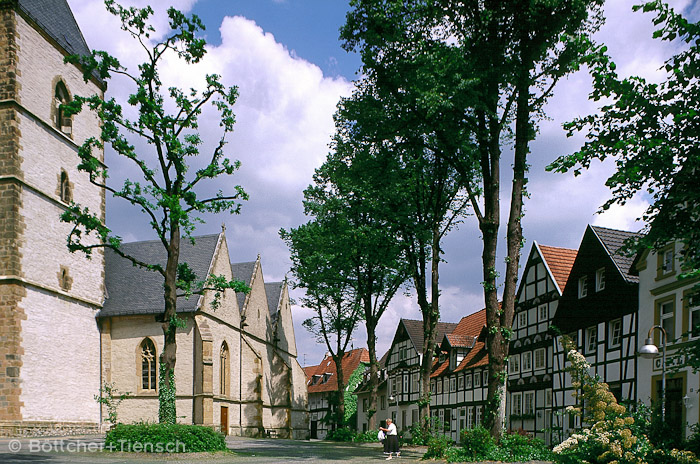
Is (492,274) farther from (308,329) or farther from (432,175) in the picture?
(308,329)

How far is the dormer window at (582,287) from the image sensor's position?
2980cm

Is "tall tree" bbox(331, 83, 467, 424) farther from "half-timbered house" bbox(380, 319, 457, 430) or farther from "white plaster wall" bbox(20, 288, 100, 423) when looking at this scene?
"half-timbered house" bbox(380, 319, 457, 430)

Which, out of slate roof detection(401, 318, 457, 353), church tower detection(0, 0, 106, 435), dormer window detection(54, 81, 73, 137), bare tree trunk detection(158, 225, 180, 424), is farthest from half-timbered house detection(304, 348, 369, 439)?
bare tree trunk detection(158, 225, 180, 424)

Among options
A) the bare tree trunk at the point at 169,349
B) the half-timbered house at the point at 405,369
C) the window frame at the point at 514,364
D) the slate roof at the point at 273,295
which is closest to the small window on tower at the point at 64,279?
the bare tree trunk at the point at 169,349

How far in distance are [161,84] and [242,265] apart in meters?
28.7

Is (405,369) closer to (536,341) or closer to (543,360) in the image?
(536,341)

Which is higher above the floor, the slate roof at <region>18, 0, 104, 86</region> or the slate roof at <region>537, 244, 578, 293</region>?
the slate roof at <region>18, 0, 104, 86</region>

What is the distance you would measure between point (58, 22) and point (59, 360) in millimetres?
17123

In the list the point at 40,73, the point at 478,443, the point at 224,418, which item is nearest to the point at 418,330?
the point at 224,418

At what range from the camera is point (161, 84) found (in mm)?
21328

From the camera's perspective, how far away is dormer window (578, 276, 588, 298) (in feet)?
97.8

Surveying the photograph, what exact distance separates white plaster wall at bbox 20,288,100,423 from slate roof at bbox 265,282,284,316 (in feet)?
66.4

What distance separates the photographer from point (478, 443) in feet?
53.6

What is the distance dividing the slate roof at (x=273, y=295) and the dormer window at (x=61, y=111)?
25.0m
